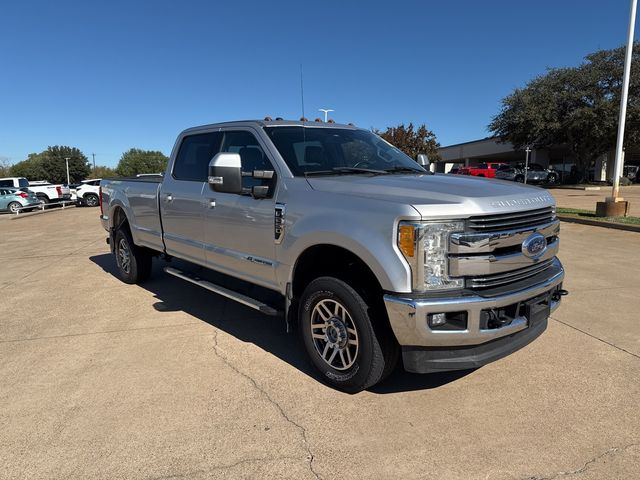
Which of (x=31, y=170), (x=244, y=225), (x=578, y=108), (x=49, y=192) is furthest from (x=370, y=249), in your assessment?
(x=31, y=170)

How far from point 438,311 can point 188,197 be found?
3.11 metres

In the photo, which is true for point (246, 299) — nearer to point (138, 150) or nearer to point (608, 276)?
point (608, 276)

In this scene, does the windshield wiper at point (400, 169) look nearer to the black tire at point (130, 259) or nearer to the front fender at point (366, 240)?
the front fender at point (366, 240)

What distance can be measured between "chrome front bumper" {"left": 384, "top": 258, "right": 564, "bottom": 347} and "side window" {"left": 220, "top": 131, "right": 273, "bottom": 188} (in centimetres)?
163

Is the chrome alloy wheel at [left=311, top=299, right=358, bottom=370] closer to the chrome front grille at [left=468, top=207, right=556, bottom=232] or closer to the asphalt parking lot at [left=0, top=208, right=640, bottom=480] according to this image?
the asphalt parking lot at [left=0, top=208, right=640, bottom=480]

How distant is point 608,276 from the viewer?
22.0 ft

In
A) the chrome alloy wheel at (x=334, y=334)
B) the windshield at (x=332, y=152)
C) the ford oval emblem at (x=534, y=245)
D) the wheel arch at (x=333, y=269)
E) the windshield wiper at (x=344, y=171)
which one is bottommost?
the chrome alloy wheel at (x=334, y=334)

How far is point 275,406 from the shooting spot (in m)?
3.27

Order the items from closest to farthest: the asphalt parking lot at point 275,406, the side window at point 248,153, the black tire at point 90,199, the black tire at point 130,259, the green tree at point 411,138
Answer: the asphalt parking lot at point 275,406 → the side window at point 248,153 → the black tire at point 130,259 → the black tire at point 90,199 → the green tree at point 411,138

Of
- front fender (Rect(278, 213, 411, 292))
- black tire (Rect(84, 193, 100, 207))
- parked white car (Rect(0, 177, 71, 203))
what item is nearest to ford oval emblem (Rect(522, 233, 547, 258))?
front fender (Rect(278, 213, 411, 292))

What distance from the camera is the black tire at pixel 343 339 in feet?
10.3

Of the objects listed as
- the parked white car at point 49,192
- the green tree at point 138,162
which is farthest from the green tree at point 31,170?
the parked white car at point 49,192

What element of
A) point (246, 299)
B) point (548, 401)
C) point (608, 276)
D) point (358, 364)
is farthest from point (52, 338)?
point (608, 276)

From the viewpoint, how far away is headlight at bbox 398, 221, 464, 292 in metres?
2.81
